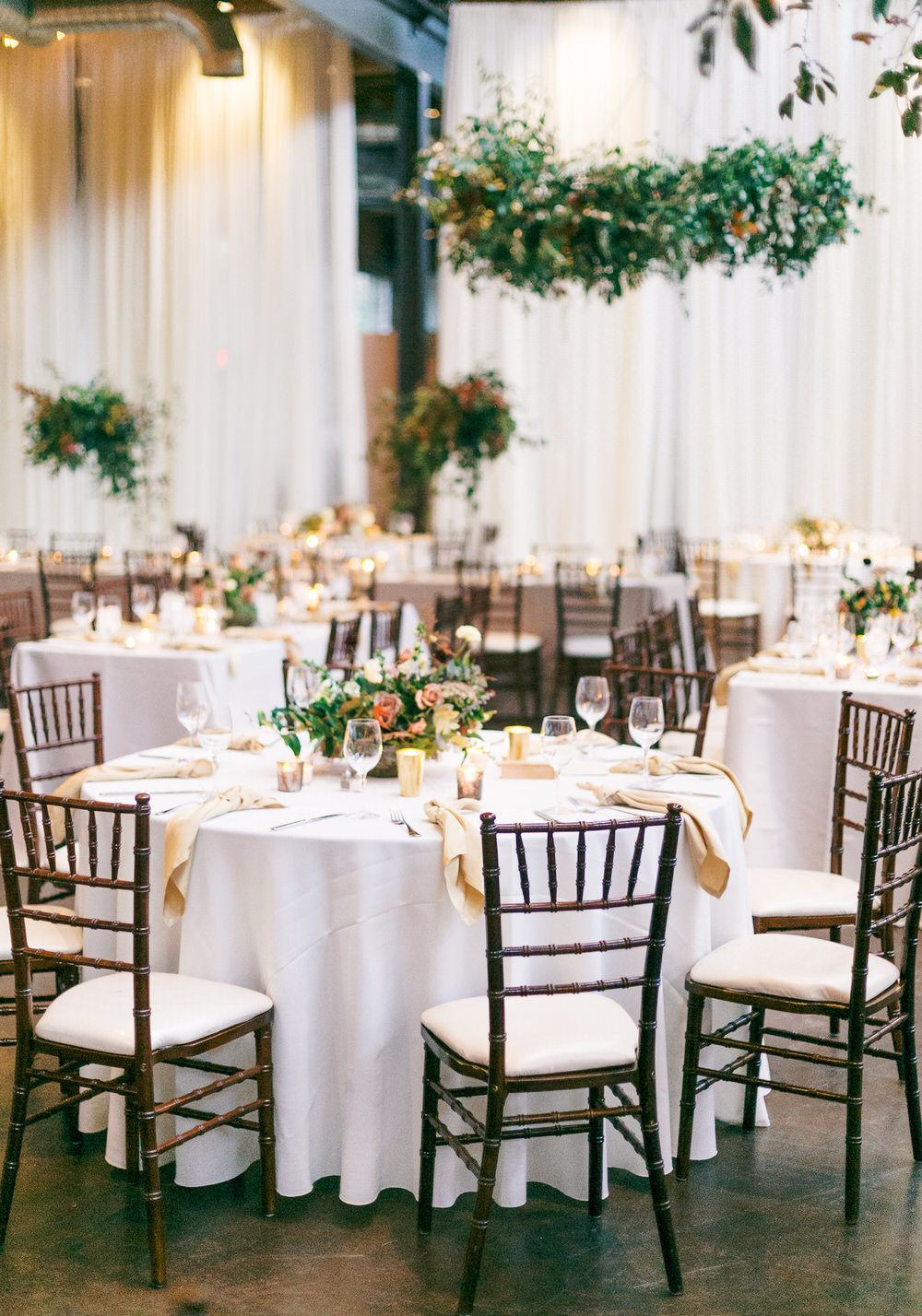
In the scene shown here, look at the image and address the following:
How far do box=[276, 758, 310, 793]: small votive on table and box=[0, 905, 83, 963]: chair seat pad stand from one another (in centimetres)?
A: 60

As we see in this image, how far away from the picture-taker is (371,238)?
13.8 metres

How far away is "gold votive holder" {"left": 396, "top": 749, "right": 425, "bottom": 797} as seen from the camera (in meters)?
3.44

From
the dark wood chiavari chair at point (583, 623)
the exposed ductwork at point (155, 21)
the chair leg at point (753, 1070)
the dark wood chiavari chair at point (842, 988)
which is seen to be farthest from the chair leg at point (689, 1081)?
the exposed ductwork at point (155, 21)

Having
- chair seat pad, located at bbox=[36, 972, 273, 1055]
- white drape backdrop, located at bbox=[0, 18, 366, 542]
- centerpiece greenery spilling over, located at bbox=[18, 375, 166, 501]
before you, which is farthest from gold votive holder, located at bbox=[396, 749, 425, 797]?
white drape backdrop, located at bbox=[0, 18, 366, 542]

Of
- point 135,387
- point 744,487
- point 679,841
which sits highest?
point 135,387

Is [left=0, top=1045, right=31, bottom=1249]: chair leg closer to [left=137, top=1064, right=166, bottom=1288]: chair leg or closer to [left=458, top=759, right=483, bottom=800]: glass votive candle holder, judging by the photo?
[left=137, top=1064, right=166, bottom=1288]: chair leg

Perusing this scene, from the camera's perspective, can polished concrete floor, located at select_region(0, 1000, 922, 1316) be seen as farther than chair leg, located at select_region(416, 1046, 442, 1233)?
No

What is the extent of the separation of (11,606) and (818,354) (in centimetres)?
731

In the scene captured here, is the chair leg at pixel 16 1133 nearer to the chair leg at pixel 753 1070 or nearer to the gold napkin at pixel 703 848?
the gold napkin at pixel 703 848

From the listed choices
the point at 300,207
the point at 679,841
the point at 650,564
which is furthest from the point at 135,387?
the point at 679,841

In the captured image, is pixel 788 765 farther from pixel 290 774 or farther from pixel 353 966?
pixel 353 966

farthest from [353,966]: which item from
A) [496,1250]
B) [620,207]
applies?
[620,207]

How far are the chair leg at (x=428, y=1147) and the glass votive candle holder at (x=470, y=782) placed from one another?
2.05 feet

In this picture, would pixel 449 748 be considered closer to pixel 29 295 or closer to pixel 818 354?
pixel 818 354
